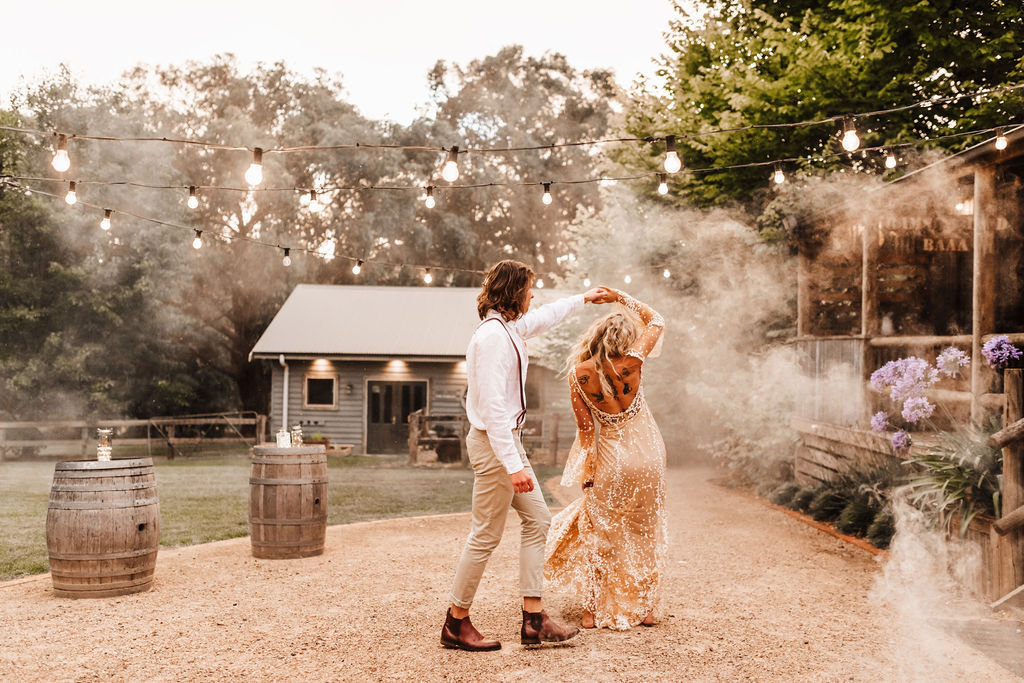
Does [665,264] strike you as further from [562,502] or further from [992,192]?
[992,192]

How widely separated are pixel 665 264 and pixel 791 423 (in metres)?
4.71

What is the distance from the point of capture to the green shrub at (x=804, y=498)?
32.7ft

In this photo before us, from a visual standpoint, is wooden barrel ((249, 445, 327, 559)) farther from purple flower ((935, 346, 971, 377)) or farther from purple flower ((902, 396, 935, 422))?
purple flower ((935, 346, 971, 377))

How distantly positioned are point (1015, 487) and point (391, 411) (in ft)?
59.0

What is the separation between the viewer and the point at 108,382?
2302 centimetres

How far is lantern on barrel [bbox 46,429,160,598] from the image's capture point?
5.61 metres

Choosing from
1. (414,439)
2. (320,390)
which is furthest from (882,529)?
(320,390)

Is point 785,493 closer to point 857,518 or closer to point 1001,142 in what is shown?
point 857,518

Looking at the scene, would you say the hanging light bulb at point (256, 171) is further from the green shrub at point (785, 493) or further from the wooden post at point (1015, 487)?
the green shrub at point (785, 493)

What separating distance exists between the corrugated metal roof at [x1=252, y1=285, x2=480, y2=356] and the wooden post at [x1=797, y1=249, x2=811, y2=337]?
38.4 feet

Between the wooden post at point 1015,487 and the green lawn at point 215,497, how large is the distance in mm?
6500

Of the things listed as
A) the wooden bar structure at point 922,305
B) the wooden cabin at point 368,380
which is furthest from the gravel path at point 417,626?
the wooden cabin at point 368,380

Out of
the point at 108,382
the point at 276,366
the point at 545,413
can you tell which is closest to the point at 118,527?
the point at 545,413

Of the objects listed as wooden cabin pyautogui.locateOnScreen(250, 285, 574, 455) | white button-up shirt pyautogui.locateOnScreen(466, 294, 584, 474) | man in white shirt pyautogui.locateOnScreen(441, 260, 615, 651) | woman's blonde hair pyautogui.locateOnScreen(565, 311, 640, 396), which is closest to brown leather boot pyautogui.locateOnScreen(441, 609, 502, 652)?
man in white shirt pyautogui.locateOnScreen(441, 260, 615, 651)
